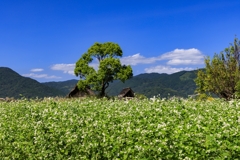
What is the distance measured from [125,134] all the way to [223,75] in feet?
109

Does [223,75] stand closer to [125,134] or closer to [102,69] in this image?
[102,69]

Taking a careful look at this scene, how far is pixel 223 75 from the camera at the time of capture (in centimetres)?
3912

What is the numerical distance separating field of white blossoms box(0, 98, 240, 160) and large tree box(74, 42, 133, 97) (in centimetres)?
2878

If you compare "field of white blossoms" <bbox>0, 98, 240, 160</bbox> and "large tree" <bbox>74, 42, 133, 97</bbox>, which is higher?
"large tree" <bbox>74, 42, 133, 97</bbox>

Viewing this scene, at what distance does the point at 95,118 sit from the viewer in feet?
34.7

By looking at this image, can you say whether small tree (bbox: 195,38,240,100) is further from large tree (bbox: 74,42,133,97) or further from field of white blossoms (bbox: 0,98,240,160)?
field of white blossoms (bbox: 0,98,240,160)

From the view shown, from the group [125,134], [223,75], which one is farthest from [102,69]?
[125,134]

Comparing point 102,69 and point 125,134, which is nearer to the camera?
point 125,134

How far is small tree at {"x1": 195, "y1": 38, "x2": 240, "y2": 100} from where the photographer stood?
39125 mm

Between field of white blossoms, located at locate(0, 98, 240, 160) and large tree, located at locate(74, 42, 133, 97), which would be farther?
large tree, located at locate(74, 42, 133, 97)

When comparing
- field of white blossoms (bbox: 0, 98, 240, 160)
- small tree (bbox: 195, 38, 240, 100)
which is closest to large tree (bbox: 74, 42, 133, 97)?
small tree (bbox: 195, 38, 240, 100)

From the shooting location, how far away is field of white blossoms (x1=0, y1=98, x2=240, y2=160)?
7531 millimetres

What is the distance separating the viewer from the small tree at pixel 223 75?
128 ft

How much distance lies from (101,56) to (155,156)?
38.4 metres
